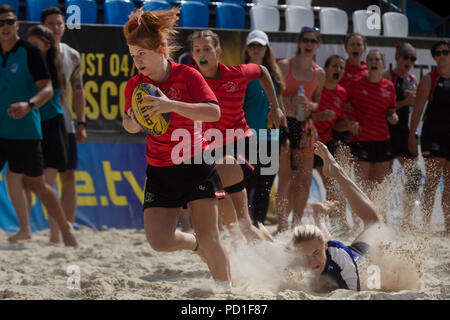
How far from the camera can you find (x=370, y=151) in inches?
257

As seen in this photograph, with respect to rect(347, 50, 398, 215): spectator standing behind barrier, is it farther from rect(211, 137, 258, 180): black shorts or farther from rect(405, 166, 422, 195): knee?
rect(211, 137, 258, 180): black shorts

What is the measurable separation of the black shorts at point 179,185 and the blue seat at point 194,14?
424 centimetres

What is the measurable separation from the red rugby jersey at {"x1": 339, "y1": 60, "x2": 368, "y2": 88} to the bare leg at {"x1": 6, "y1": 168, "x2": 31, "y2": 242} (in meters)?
3.57

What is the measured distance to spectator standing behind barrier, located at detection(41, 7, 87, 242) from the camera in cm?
607

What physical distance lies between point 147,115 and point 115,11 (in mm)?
4038

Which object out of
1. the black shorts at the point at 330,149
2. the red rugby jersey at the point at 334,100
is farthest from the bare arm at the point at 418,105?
the black shorts at the point at 330,149

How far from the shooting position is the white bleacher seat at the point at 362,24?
7.34 meters

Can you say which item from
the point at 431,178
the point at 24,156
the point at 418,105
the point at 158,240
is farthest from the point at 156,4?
the point at 158,240

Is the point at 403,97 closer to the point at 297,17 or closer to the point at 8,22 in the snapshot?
the point at 297,17

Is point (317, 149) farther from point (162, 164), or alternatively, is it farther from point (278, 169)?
point (278, 169)

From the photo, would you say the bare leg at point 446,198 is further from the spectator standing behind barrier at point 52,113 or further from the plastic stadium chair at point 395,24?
the spectator standing behind barrier at point 52,113

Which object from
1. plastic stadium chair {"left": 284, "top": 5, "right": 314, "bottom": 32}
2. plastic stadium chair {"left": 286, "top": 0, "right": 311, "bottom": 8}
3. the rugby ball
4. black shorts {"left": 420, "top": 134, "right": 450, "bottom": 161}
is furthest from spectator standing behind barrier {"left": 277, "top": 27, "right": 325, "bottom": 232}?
the rugby ball

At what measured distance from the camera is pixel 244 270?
4203 mm
